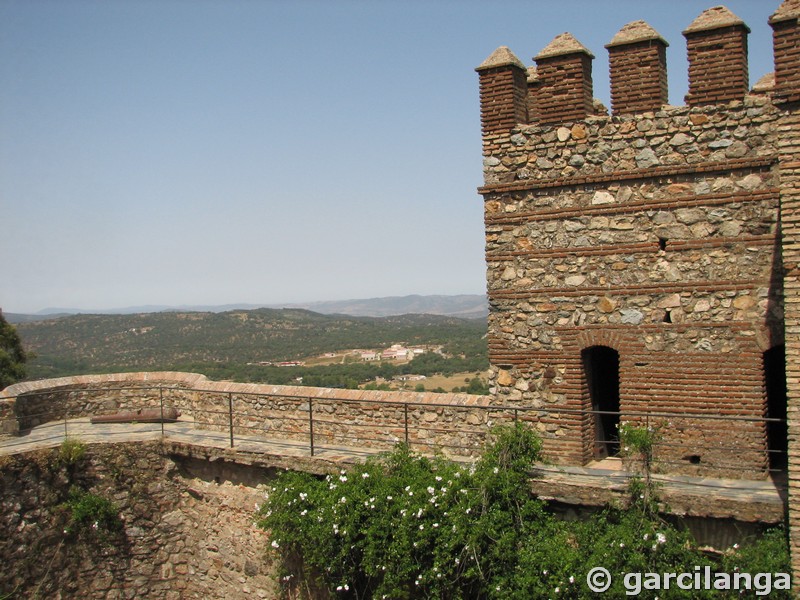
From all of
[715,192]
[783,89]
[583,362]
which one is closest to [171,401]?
[583,362]

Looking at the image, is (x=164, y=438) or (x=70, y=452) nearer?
(x=70, y=452)

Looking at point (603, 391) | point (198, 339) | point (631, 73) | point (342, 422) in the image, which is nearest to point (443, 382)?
point (342, 422)

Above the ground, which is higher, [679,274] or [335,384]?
[679,274]

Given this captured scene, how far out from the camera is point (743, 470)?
9703mm

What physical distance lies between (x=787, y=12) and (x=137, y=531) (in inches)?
455

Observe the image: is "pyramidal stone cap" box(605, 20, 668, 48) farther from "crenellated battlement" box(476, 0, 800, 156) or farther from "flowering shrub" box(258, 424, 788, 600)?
"flowering shrub" box(258, 424, 788, 600)

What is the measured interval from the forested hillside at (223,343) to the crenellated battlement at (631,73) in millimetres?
29530

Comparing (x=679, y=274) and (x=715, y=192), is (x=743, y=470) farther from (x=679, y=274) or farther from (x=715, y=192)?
(x=715, y=192)

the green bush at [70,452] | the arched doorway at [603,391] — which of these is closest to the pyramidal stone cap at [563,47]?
the arched doorway at [603,391]

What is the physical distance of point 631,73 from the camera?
10430 mm

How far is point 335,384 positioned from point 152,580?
895 inches

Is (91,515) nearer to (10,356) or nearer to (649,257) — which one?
(649,257)

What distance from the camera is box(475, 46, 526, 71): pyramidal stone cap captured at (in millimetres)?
11109

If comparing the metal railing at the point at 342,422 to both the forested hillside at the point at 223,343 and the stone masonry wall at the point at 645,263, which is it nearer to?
the stone masonry wall at the point at 645,263
